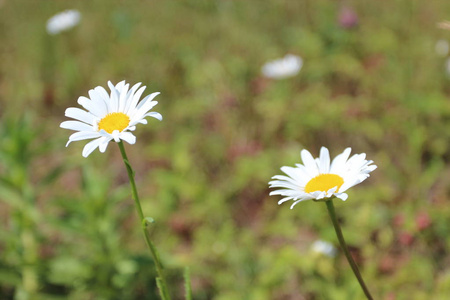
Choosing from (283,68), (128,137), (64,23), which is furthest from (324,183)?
(64,23)

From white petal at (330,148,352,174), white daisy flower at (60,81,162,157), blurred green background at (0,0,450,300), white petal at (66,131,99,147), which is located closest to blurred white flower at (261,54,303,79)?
blurred green background at (0,0,450,300)

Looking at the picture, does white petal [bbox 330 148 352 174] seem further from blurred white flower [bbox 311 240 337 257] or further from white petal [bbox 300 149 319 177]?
blurred white flower [bbox 311 240 337 257]

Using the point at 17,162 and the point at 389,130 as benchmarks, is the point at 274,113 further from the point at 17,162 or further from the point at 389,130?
the point at 17,162

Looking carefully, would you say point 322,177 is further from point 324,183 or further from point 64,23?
point 64,23

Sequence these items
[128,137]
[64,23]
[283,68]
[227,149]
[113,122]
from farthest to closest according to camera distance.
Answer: [64,23] < [283,68] < [227,149] < [113,122] < [128,137]

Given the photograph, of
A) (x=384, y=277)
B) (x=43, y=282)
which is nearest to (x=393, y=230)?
(x=384, y=277)

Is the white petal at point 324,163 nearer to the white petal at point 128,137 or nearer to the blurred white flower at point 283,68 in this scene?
the white petal at point 128,137
